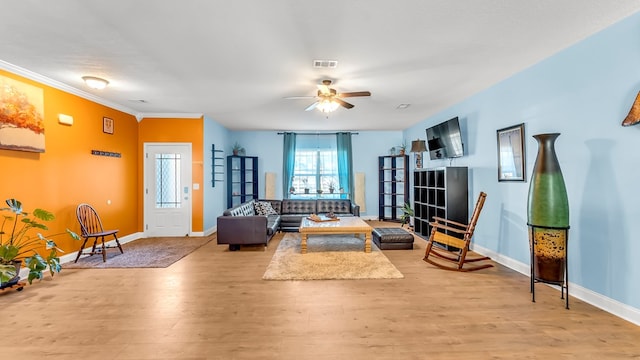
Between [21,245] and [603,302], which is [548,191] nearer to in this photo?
[603,302]

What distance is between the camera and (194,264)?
4.28 metres

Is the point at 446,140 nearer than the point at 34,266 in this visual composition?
No

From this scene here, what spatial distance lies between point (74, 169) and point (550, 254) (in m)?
6.55

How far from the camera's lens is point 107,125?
5.23 meters

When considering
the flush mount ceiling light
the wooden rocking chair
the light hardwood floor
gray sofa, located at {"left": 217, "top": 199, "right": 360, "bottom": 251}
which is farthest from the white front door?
the wooden rocking chair

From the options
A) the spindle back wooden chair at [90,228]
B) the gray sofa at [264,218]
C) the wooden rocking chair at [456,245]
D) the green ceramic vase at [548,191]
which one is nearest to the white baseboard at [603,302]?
the wooden rocking chair at [456,245]

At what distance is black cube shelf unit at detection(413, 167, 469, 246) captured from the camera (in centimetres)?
489

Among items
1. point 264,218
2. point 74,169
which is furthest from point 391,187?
point 74,169

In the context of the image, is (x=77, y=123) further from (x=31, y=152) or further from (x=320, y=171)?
(x=320, y=171)

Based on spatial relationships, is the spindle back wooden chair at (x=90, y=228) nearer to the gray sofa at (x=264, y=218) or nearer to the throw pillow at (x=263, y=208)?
the gray sofa at (x=264, y=218)

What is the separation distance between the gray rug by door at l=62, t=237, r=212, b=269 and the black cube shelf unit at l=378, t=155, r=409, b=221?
16.2ft

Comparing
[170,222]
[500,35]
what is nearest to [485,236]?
[500,35]

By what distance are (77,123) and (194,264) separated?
3.03 m

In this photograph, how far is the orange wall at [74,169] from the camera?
375cm
